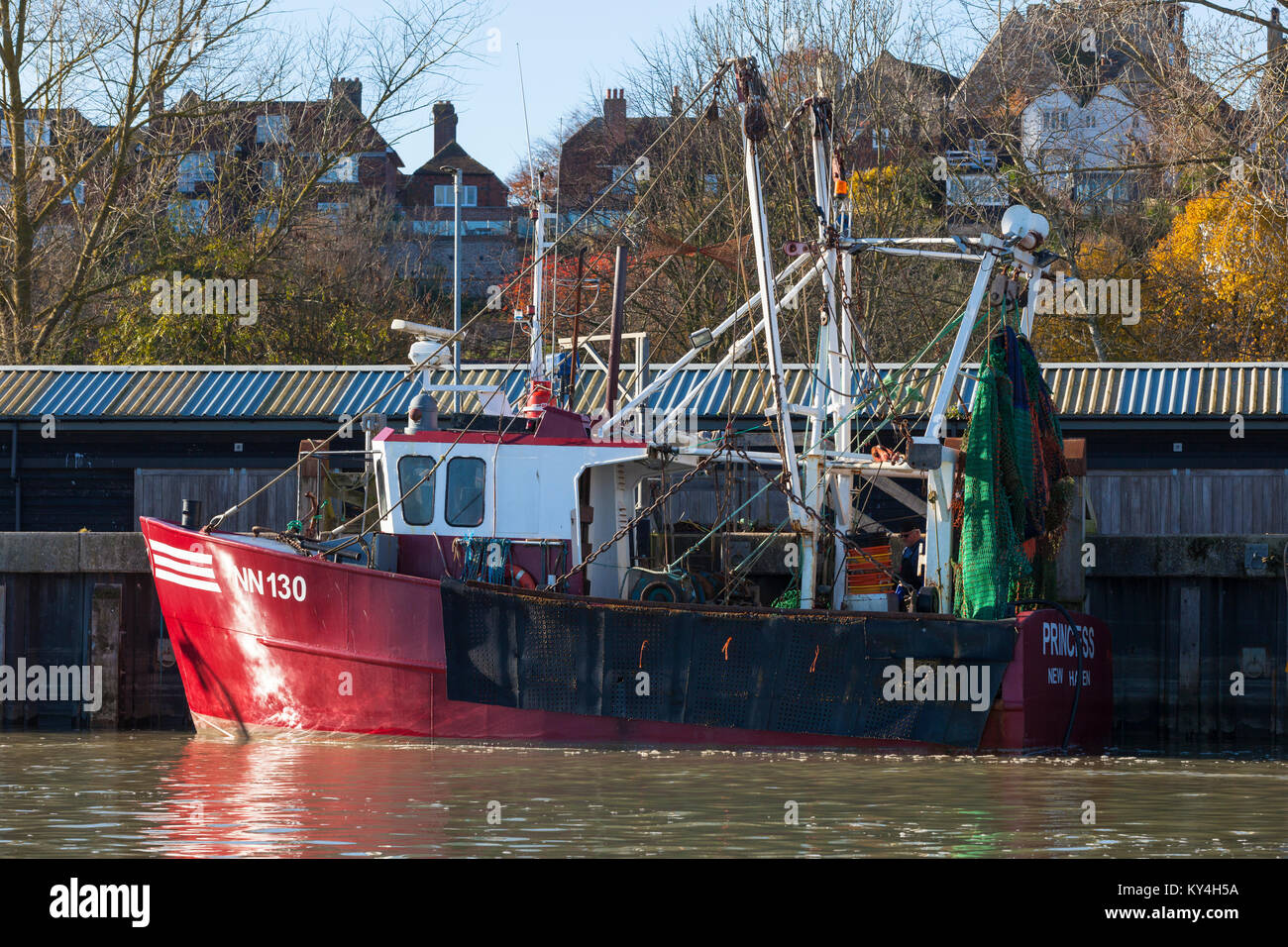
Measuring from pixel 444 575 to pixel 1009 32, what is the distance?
16733mm

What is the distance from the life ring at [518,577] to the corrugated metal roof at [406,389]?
5.34 metres

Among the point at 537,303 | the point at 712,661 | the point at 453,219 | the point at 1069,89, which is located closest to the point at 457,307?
the point at 537,303

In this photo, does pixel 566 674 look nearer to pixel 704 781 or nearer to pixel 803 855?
pixel 704 781

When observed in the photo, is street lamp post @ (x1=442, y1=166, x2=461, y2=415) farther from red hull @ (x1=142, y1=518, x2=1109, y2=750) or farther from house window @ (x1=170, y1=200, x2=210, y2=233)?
house window @ (x1=170, y1=200, x2=210, y2=233)

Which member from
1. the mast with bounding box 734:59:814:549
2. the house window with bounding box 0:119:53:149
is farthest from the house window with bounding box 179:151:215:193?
the mast with bounding box 734:59:814:549

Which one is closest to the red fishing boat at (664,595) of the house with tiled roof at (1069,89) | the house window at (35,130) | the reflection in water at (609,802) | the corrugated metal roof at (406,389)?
Answer: the reflection in water at (609,802)

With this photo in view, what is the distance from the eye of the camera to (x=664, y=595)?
1577 centimetres

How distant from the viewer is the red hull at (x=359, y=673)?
1505cm

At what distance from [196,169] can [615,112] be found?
400 inches

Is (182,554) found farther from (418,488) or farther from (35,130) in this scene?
(35,130)

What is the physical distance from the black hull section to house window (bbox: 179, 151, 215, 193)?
57.1 ft

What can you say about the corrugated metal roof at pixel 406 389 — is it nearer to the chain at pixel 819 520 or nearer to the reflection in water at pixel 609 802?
the chain at pixel 819 520

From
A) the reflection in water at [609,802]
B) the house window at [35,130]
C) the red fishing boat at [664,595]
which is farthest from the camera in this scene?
the house window at [35,130]
